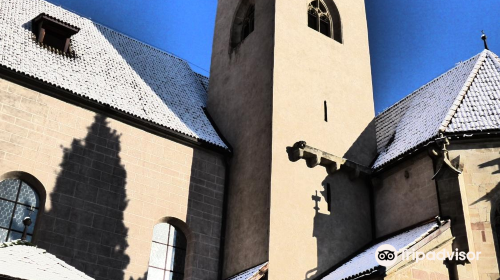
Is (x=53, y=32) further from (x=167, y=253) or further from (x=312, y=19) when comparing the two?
(x=312, y=19)

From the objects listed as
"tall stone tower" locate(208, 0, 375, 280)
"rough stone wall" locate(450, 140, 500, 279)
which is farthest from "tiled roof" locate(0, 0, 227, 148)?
"rough stone wall" locate(450, 140, 500, 279)

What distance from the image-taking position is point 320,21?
19.2m

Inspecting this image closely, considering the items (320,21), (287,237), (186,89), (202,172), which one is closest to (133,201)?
(202,172)

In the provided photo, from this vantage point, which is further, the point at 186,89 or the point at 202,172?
the point at 186,89

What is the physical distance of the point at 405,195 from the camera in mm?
15430

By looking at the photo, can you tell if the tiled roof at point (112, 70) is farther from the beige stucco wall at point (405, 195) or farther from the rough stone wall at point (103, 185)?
the beige stucco wall at point (405, 195)

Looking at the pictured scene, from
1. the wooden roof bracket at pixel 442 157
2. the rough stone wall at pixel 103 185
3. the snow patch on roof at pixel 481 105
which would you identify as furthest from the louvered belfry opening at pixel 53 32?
the snow patch on roof at pixel 481 105

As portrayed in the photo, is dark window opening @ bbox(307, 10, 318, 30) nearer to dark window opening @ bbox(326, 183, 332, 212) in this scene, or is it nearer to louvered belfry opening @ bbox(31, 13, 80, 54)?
dark window opening @ bbox(326, 183, 332, 212)

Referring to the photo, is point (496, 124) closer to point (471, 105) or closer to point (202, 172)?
point (471, 105)

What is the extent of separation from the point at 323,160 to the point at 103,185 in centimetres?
608

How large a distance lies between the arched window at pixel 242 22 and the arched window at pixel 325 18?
6.61 feet

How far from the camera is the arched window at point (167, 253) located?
14.3 m

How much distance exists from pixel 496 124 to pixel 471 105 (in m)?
1.24

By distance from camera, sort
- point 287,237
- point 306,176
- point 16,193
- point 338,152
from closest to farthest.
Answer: point 16,193 < point 287,237 < point 306,176 < point 338,152
